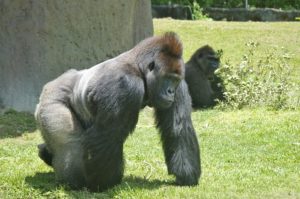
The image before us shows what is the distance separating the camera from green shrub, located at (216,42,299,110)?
10.1m

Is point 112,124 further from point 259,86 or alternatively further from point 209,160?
point 259,86

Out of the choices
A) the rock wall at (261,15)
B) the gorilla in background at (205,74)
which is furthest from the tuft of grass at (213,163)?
the rock wall at (261,15)

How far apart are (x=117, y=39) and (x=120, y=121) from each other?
4793 mm

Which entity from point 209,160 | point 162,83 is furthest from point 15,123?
point 162,83

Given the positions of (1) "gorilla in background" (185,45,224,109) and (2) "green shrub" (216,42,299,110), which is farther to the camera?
(1) "gorilla in background" (185,45,224,109)

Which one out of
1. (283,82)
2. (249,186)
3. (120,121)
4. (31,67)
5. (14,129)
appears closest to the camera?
(120,121)

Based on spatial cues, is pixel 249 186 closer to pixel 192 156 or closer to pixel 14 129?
pixel 192 156

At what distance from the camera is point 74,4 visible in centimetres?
965

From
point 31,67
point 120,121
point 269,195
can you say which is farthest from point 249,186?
point 31,67

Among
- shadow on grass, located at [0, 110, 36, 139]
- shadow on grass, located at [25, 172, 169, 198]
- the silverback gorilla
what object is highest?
the silverback gorilla

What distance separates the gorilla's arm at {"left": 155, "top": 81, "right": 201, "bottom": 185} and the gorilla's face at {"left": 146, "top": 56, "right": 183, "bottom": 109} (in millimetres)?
162

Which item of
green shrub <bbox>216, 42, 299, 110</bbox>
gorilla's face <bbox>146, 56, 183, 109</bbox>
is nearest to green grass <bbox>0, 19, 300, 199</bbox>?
green shrub <bbox>216, 42, 299, 110</bbox>

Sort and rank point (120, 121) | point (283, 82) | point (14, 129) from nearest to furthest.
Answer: point (120, 121), point (14, 129), point (283, 82)

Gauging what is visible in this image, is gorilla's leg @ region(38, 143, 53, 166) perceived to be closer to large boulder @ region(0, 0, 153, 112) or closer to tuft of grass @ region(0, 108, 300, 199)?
tuft of grass @ region(0, 108, 300, 199)
